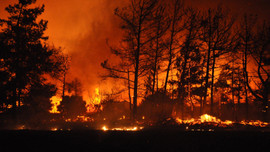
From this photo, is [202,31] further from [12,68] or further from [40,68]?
[12,68]

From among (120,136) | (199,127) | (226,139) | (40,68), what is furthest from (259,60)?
(40,68)

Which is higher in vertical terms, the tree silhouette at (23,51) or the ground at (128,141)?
the tree silhouette at (23,51)

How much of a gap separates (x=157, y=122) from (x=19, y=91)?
14774 millimetres

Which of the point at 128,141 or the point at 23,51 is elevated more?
the point at 23,51

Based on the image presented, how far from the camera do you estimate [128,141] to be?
23.4ft

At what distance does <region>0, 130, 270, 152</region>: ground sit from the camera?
6.77 meters

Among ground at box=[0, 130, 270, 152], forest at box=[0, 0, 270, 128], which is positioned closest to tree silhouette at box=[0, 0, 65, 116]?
forest at box=[0, 0, 270, 128]

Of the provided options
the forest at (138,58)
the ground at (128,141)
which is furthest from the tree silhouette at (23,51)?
the ground at (128,141)

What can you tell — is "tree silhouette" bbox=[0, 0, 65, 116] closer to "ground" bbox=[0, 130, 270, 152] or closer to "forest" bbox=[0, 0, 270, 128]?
"forest" bbox=[0, 0, 270, 128]

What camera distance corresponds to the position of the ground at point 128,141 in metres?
6.77

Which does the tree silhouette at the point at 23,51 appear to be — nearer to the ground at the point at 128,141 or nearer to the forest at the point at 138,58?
the forest at the point at 138,58

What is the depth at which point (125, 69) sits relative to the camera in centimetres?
1766

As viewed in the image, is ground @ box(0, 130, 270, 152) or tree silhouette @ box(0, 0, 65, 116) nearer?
ground @ box(0, 130, 270, 152)

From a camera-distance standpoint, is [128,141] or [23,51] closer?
[128,141]
